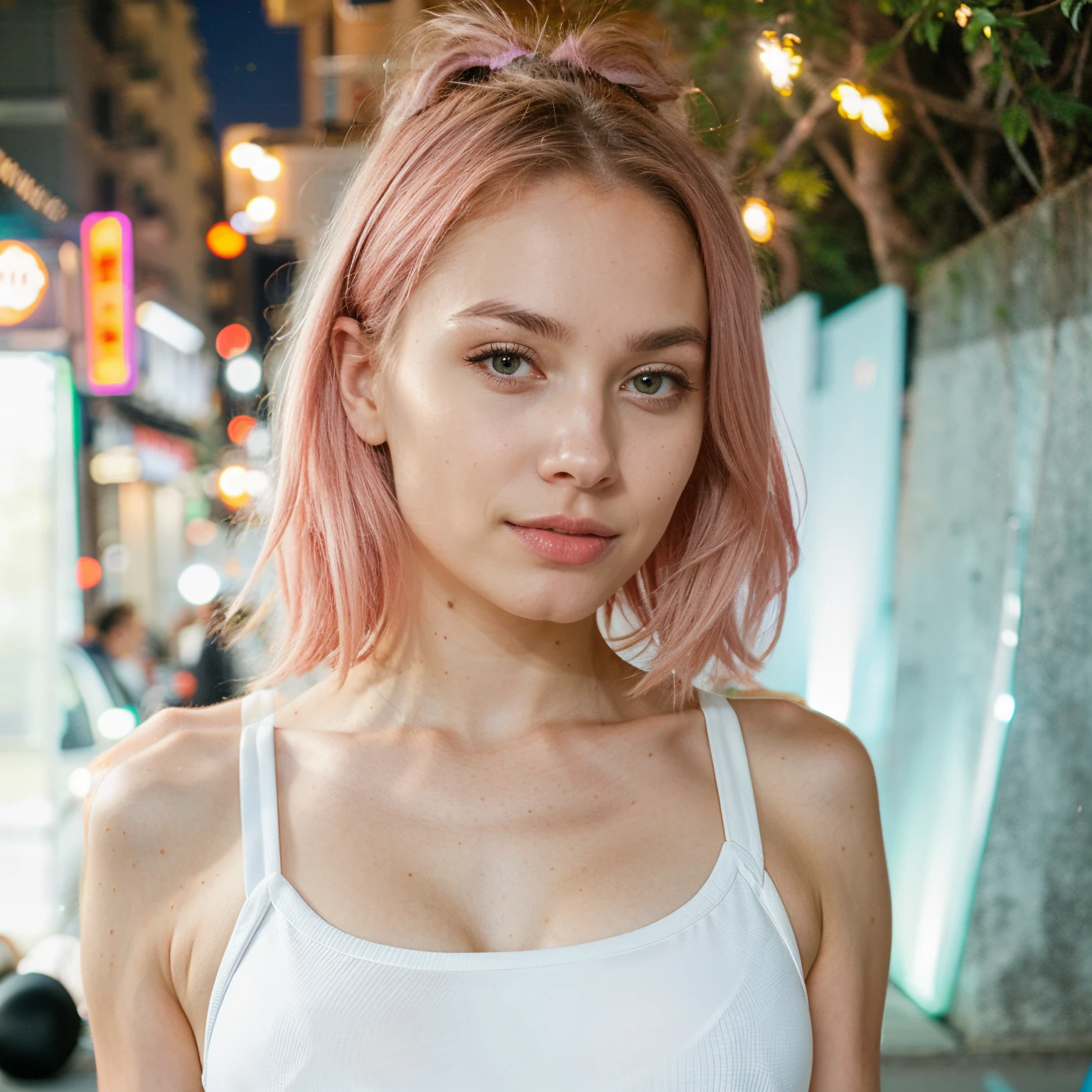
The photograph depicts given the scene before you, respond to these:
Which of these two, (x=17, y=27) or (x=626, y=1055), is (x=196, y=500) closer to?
(x=17, y=27)

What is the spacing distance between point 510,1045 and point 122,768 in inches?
18.7

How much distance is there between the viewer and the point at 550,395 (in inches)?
38.9

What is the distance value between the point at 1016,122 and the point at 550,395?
1358 mm

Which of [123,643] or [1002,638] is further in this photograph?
[123,643]

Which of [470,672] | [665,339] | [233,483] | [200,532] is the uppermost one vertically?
[665,339]

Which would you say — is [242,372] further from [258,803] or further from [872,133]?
[258,803]

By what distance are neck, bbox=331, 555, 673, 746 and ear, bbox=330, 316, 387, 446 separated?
170 millimetres

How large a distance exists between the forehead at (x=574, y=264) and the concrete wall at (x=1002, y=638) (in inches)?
54.7

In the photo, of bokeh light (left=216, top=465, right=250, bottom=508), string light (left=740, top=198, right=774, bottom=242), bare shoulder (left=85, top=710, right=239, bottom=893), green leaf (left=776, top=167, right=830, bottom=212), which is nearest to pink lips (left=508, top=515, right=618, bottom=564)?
bare shoulder (left=85, top=710, right=239, bottom=893)

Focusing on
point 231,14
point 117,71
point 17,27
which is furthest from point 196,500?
point 231,14

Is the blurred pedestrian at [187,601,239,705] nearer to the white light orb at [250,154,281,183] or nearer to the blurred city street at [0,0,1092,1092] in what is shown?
the blurred city street at [0,0,1092,1092]

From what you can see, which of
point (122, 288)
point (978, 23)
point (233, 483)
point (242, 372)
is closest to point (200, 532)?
point (233, 483)

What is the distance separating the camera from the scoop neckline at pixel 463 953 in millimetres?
957

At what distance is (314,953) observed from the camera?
966mm
